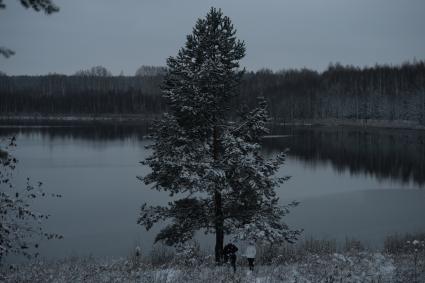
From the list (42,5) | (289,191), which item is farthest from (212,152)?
(289,191)

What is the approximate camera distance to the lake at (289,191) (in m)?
24.3

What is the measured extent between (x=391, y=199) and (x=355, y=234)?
10.9m

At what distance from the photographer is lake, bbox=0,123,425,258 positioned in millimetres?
24328

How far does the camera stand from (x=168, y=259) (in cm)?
A: 1562

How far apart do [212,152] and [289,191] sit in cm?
2149

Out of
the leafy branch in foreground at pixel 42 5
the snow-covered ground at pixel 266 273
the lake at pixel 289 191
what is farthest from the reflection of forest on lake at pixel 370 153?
the leafy branch in foreground at pixel 42 5

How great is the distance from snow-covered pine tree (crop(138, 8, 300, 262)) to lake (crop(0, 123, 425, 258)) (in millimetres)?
7370

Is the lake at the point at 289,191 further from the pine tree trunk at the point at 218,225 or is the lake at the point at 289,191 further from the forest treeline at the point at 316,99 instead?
the forest treeline at the point at 316,99

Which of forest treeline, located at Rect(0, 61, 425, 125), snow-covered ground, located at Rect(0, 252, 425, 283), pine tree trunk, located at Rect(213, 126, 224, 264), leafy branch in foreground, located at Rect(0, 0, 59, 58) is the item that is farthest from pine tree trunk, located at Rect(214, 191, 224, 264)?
forest treeline, located at Rect(0, 61, 425, 125)

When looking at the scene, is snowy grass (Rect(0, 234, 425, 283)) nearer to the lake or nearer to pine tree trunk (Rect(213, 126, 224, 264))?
pine tree trunk (Rect(213, 126, 224, 264))

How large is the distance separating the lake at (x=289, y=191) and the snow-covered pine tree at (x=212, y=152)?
7.37m

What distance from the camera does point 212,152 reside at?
1570 centimetres

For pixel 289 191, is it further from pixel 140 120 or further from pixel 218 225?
pixel 140 120

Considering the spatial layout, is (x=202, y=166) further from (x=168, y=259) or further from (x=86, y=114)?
(x=86, y=114)
